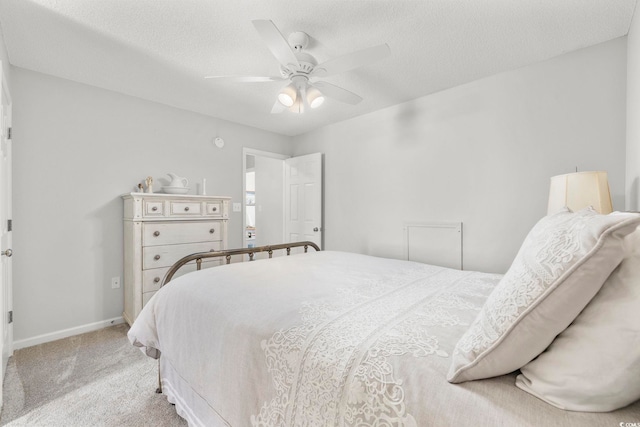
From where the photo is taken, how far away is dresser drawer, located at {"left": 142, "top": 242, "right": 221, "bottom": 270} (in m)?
2.88

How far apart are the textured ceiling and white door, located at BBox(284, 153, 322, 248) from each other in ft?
5.08

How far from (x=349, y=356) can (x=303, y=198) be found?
3.63 meters

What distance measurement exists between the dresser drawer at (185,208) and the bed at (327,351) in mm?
1551

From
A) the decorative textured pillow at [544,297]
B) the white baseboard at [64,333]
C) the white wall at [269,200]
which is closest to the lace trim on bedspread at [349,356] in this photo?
the decorative textured pillow at [544,297]

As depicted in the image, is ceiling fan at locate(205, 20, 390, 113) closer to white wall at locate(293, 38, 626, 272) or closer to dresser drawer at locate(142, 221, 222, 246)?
white wall at locate(293, 38, 626, 272)

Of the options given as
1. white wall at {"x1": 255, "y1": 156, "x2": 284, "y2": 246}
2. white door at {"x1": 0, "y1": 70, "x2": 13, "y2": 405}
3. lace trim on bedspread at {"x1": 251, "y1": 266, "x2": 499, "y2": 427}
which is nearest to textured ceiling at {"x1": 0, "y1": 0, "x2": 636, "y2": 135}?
white door at {"x1": 0, "y1": 70, "x2": 13, "y2": 405}

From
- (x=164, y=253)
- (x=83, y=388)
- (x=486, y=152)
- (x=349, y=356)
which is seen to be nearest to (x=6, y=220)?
(x=164, y=253)

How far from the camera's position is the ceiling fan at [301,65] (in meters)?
1.72

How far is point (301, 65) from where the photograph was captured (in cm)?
199

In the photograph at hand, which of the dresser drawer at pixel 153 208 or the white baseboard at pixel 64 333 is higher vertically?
the dresser drawer at pixel 153 208

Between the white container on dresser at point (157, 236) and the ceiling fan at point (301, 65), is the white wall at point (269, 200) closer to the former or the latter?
the white container on dresser at point (157, 236)

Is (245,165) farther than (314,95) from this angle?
Yes

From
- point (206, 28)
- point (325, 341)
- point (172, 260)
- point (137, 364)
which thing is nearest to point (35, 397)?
point (137, 364)

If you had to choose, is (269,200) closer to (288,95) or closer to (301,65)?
(288,95)
